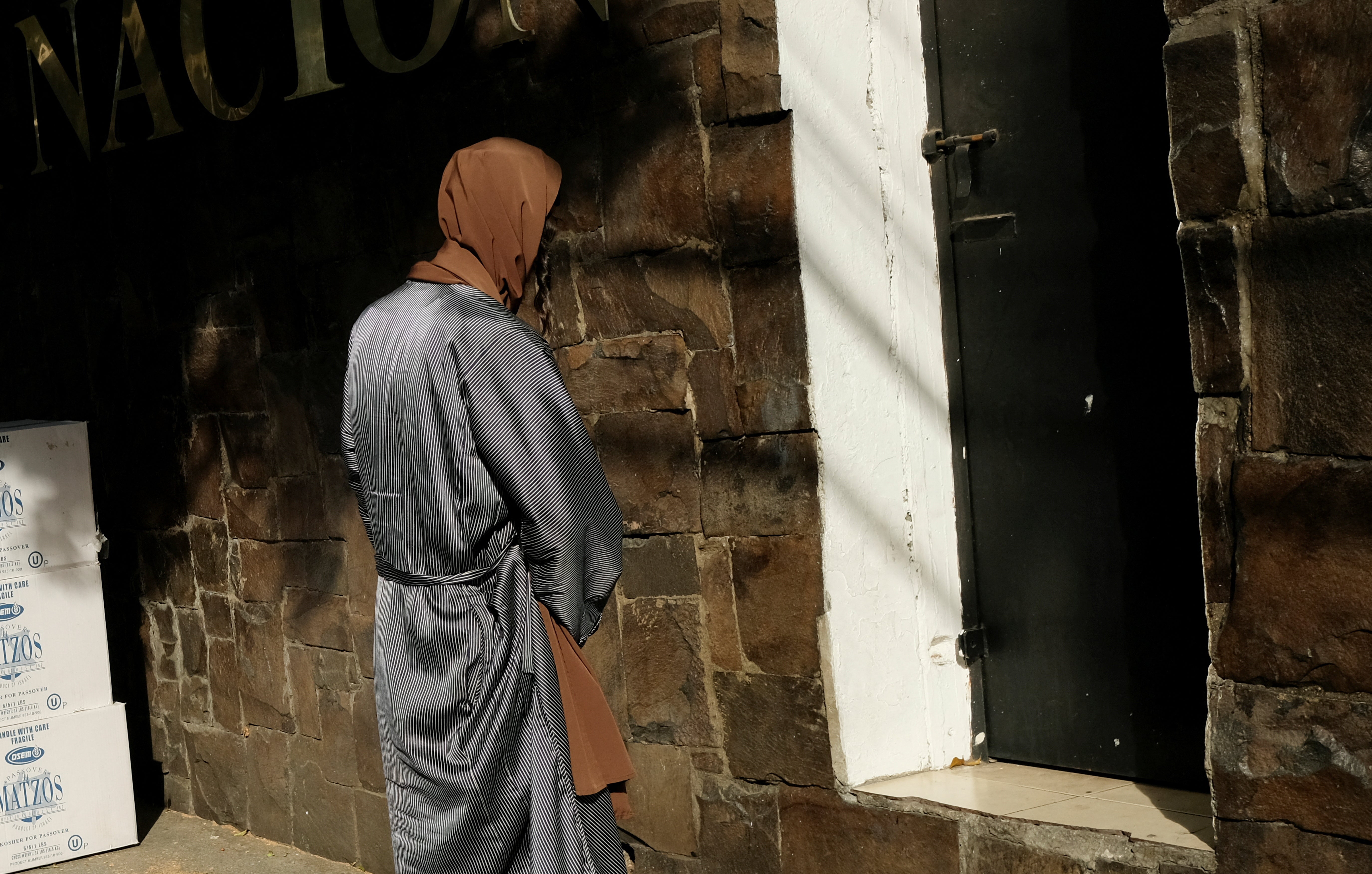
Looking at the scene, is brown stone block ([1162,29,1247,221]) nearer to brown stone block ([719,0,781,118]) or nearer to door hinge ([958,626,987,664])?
brown stone block ([719,0,781,118])

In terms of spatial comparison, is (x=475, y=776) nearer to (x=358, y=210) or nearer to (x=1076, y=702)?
(x=1076, y=702)

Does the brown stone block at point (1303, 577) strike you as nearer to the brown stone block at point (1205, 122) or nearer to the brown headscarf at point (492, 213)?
the brown stone block at point (1205, 122)

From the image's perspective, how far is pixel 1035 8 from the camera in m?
3.23

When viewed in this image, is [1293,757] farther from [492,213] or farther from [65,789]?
[65,789]

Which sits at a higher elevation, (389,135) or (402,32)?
(402,32)

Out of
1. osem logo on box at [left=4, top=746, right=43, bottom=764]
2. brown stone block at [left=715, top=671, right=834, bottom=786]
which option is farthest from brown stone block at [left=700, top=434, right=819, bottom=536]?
osem logo on box at [left=4, top=746, right=43, bottom=764]

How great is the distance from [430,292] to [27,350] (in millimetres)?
4276

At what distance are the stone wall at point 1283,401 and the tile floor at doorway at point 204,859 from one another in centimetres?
318

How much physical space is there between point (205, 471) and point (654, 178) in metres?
2.60

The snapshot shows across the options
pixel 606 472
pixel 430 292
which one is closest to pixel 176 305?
pixel 606 472

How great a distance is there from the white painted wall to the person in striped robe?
2.46ft

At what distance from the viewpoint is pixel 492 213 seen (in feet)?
8.95

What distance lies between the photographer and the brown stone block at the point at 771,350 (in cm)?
327

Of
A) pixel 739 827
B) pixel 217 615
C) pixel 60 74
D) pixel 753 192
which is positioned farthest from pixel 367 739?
pixel 60 74
